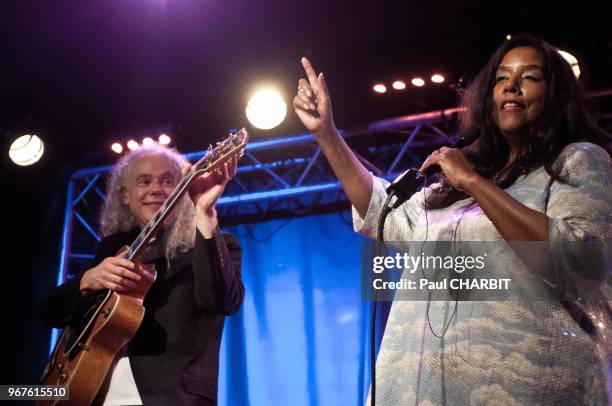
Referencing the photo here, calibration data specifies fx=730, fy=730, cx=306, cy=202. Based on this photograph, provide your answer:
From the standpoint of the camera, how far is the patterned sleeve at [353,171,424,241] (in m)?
1.96

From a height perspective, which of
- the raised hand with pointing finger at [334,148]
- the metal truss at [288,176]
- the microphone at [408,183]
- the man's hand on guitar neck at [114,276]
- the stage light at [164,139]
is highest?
the stage light at [164,139]

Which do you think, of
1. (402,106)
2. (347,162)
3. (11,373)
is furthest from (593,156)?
(11,373)

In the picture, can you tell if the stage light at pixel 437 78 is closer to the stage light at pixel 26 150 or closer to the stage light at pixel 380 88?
the stage light at pixel 380 88

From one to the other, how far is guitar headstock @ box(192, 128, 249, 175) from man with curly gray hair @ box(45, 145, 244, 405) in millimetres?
39

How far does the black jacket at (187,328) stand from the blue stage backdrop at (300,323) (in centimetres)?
232

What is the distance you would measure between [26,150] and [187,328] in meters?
3.11

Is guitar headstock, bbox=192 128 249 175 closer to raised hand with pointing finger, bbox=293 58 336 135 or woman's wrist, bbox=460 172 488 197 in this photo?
raised hand with pointing finger, bbox=293 58 336 135

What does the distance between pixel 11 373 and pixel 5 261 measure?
82 centimetres

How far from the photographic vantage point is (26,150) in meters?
5.19

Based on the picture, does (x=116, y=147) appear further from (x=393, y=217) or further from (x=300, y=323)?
(x=393, y=217)

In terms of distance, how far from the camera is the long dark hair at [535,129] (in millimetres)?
1822

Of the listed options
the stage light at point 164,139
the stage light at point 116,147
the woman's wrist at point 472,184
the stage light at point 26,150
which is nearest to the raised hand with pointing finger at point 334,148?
Answer: the woman's wrist at point 472,184

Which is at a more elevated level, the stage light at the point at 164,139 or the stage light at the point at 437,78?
the stage light at the point at 437,78

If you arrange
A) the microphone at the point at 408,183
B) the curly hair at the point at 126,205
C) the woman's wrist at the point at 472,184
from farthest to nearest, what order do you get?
the curly hair at the point at 126,205 < the microphone at the point at 408,183 < the woman's wrist at the point at 472,184
